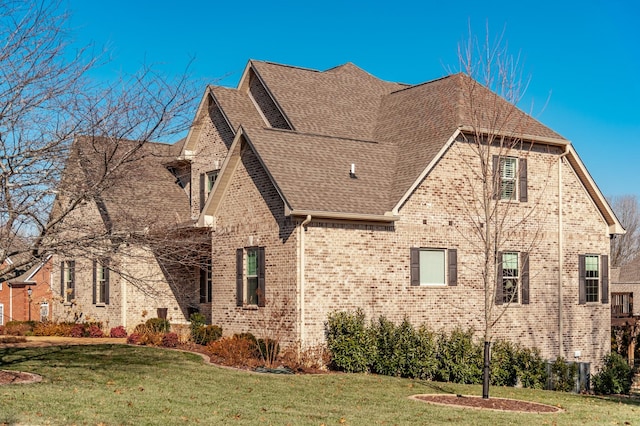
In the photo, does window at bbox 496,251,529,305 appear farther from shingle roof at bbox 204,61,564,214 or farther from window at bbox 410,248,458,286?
shingle roof at bbox 204,61,564,214

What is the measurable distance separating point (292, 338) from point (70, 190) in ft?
29.2

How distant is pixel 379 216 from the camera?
23.5 m

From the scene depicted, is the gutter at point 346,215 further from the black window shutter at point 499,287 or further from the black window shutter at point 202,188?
the black window shutter at point 202,188

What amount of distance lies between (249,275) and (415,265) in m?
5.01

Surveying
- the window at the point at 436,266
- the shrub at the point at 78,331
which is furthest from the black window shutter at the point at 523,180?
the shrub at the point at 78,331

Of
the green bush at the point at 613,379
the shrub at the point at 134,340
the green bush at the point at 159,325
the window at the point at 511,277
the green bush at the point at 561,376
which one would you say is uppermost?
the window at the point at 511,277

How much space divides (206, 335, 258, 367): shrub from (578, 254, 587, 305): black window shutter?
1194 cm

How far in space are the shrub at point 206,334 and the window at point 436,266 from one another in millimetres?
6464

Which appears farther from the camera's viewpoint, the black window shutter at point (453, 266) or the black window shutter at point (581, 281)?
the black window shutter at point (581, 281)

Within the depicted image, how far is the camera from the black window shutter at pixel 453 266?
82.5 ft

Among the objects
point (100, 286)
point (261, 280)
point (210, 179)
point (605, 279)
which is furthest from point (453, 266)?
point (100, 286)

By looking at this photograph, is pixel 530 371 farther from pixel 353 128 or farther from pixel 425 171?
pixel 353 128

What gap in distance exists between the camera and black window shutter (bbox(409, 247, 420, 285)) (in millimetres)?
24453

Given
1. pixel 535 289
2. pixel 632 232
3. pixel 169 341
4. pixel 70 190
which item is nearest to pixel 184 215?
pixel 169 341
